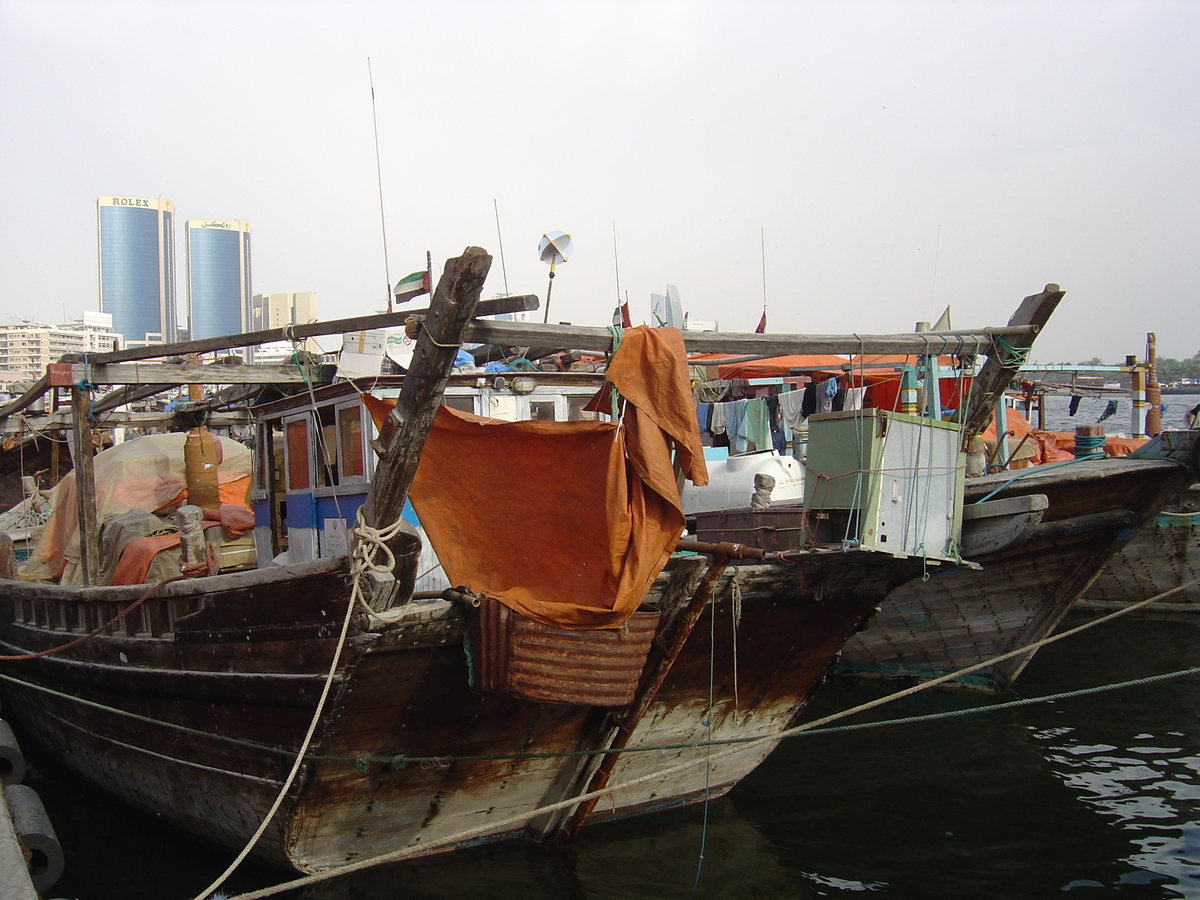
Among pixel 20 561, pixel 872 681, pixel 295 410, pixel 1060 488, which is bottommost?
pixel 872 681

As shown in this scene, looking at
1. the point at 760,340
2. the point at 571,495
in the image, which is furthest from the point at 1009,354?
the point at 571,495

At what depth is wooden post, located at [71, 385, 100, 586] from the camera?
7023 millimetres

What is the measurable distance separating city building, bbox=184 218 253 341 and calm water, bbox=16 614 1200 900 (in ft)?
482

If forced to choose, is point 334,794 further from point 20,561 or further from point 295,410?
point 20,561

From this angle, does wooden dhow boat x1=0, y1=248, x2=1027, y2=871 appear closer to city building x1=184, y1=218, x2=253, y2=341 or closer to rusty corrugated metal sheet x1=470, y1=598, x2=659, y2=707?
rusty corrugated metal sheet x1=470, y1=598, x2=659, y2=707

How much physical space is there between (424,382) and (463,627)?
4.98 ft

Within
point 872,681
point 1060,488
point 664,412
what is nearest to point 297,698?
point 664,412

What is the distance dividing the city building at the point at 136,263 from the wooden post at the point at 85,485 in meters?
160

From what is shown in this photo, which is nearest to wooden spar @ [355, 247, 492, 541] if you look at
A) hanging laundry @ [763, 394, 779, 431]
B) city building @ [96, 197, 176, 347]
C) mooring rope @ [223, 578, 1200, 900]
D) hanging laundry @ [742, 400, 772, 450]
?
mooring rope @ [223, 578, 1200, 900]

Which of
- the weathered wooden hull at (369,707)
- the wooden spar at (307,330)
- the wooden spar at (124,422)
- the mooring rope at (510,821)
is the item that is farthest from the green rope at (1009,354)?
the wooden spar at (124,422)

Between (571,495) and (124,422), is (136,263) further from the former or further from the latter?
(571,495)

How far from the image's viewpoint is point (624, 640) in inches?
195

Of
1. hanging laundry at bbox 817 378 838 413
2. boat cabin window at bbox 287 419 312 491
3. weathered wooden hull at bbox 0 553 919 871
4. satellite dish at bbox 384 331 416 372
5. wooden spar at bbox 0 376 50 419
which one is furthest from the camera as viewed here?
hanging laundry at bbox 817 378 838 413

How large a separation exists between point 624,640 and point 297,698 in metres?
1.89
